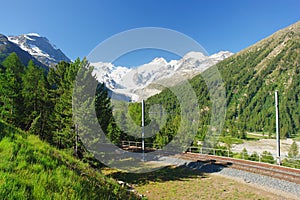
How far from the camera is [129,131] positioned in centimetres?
3112

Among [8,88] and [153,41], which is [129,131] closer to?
[8,88]

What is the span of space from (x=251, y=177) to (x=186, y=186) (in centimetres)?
397

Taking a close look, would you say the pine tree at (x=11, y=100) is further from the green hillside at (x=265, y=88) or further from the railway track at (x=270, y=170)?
the green hillside at (x=265, y=88)

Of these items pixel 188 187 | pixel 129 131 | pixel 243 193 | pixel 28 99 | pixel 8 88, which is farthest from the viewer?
pixel 129 131

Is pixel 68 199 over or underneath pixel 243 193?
over

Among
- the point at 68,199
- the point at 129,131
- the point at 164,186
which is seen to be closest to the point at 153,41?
the point at 164,186

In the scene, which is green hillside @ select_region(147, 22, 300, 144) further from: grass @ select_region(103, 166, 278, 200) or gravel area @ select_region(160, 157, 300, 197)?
grass @ select_region(103, 166, 278, 200)

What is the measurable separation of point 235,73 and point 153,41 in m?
186

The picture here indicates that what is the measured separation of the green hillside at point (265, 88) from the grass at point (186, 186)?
7793 centimetres

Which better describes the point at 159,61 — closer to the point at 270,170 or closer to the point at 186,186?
the point at 186,186

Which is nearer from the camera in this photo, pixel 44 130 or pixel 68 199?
pixel 68 199

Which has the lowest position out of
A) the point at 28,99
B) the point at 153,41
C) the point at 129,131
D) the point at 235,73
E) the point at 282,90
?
the point at 129,131

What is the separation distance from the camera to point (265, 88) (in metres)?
148

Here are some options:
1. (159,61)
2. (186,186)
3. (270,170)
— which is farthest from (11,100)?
(270,170)
